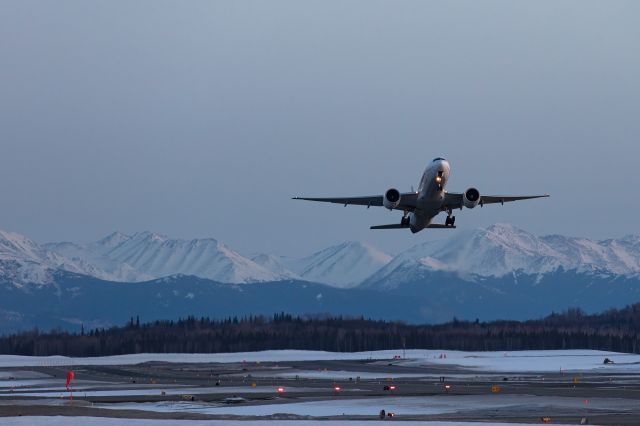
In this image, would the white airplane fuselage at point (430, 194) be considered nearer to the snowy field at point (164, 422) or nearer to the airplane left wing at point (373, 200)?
the airplane left wing at point (373, 200)

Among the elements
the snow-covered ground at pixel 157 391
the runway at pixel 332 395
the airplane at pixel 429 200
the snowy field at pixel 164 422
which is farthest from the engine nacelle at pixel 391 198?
the snowy field at pixel 164 422

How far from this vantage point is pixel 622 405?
85.9 metres

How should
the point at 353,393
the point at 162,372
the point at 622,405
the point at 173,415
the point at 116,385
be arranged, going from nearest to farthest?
the point at 173,415 < the point at 622,405 < the point at 353,393 < the point at 116,385 < the point at 162,372

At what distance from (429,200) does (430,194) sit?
1327 mm

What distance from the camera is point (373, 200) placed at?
358 ft

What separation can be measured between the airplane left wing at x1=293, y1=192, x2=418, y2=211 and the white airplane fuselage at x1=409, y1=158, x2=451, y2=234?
0.62 metres

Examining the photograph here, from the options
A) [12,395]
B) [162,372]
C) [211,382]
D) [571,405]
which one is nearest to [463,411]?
[571,405]

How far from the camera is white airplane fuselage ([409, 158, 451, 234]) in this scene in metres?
96.5

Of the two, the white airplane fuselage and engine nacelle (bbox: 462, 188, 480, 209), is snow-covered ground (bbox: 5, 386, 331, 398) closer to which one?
the white airplane fuselage

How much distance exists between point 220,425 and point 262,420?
4.31m

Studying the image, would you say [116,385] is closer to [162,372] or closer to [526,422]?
[162,372]

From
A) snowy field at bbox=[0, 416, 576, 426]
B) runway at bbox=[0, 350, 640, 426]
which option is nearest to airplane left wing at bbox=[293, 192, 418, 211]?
runway at bbox=[0, 350, 640, 426]

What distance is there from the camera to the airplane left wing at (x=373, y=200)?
10309 cm

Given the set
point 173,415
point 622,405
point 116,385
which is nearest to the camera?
point 173,415
